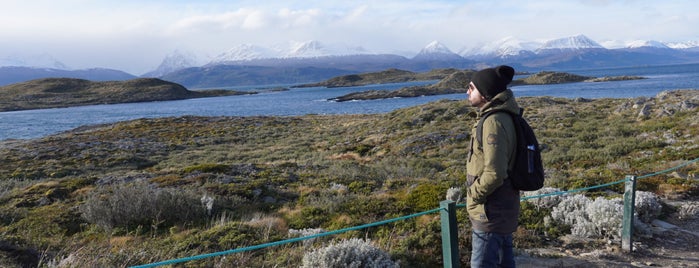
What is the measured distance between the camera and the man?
3492mm

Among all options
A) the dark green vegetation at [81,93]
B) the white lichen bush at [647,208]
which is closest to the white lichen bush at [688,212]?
the white lichen bush at [647,208]

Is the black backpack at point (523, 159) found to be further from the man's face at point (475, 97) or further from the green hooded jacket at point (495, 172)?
the man's face at point (475, 97)

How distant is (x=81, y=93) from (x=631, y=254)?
179027 millimetres

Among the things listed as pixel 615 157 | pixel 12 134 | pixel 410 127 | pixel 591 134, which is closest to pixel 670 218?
pixel 615 157

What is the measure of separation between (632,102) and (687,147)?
1945 centimetres

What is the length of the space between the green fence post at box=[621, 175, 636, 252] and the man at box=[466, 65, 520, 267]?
270 centimetres

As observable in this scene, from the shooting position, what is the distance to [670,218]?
7227 millimetres

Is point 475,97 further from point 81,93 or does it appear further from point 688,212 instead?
point 81,93

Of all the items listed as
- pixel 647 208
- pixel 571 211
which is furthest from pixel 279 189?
pixel 647 208

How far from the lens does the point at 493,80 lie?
11.9 feet

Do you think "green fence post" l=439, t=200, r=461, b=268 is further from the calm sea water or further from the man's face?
the calm sea water

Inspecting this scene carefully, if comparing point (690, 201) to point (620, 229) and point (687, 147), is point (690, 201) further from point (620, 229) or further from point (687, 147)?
point (687, 147)

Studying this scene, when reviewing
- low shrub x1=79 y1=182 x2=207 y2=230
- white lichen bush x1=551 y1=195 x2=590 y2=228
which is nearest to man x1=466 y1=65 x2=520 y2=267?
white lichen bush x1=551 y1=195 x2=590 y2=228

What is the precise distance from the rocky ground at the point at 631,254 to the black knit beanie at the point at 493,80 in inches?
108
